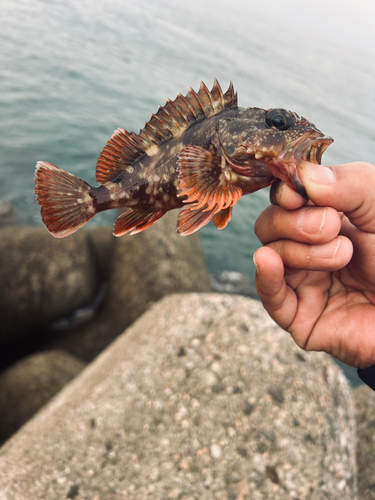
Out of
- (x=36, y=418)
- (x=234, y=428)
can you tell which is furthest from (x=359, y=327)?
(x=36, y=418)

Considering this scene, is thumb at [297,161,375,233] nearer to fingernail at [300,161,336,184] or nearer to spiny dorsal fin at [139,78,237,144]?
fingernail at [300,161,336,184]

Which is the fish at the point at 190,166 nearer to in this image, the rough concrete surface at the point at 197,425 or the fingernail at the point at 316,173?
the fingernail at the point at 316,173

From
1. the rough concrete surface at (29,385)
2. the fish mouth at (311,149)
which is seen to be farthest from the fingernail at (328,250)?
the rough concrete surface at (29,385)

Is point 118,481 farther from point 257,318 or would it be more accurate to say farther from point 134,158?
point 134,158

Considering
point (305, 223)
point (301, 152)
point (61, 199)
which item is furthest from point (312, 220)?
point (61, 199)

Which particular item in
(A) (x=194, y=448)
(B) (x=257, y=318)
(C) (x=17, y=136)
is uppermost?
(B) (x=257, y=318)

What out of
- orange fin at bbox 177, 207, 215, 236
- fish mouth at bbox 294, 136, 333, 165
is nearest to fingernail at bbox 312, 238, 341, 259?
fish mouth at bbox 294, 136, 333, 165

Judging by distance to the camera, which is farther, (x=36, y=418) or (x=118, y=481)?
(x=36, y=418)
